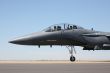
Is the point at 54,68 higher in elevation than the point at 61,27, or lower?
lower

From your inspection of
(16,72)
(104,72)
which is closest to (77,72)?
(104,72)

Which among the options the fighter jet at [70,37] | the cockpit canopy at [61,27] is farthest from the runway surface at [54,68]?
the cockpit canopy at [61,27]

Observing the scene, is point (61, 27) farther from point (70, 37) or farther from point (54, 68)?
point (54, 68)

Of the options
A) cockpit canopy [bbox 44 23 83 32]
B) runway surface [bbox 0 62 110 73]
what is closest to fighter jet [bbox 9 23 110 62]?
cockpit canopy [bbox 44 23 83 32]

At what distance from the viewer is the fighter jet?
920 inches

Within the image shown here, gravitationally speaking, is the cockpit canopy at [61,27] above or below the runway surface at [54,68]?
above

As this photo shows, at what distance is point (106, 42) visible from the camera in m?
24.1

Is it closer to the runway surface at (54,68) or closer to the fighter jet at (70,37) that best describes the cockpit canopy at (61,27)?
the fighter jet at (70,37)

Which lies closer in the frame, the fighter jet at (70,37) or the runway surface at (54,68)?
the runway surface at (54,68)

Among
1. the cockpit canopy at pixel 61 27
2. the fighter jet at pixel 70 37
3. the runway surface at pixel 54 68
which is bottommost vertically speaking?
the runway surface at pixel 54 68

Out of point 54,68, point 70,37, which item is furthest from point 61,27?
point 54,68

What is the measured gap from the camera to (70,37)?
23.8 metres

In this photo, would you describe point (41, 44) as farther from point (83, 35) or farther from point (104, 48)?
point (104, 48)

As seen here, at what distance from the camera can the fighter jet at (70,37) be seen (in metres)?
23.4
